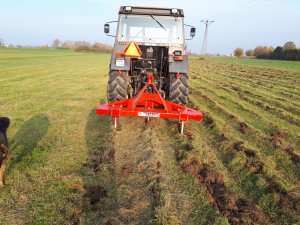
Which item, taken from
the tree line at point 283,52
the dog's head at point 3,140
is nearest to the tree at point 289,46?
the tree line at point 283,52

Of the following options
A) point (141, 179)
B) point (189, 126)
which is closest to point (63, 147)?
point (141, 179)

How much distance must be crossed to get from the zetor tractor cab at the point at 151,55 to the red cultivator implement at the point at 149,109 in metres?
0.63

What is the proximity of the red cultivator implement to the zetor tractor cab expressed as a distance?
0.63 meters

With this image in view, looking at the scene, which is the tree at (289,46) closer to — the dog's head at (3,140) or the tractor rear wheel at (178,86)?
the tractor rear wheel at (178,86)

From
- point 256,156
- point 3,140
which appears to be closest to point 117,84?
point 3,140

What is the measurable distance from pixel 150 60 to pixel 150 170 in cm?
333

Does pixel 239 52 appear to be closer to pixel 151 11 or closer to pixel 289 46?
pixel 289 46

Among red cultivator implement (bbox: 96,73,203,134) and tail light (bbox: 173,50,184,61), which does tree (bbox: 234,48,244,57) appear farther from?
red cultivator implement (bbox: 96,73,203,134)

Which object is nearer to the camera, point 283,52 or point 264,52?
point 283,52

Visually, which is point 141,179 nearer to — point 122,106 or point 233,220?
point 233,220

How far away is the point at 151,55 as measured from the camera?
22.7ft

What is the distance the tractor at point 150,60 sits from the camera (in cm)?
595

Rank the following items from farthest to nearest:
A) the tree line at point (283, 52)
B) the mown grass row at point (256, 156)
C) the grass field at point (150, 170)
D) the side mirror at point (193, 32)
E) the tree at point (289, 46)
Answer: the tree at point (289, 46) < the tree line at point (283, 52) < the side mirror at point (193, 32) < the mown grass row at point (256, 156) < the grass field at point (150, 170)

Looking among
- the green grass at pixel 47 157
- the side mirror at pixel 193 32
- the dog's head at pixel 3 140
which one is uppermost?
the side mirror at pixel 193 32
